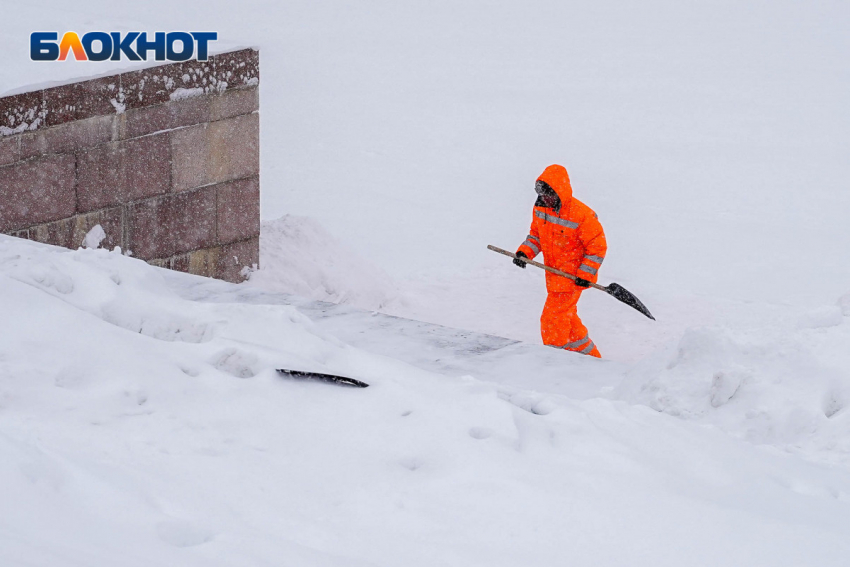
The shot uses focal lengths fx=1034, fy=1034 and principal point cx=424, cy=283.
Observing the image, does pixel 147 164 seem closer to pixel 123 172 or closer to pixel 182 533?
pixel 123 172

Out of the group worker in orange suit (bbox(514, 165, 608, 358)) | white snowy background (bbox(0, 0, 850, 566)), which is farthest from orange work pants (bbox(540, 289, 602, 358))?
white snowy background (bbox(0, 0, 850, 566))

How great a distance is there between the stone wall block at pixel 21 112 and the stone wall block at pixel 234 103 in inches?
45.1

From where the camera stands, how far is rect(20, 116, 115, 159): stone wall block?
5523 mm

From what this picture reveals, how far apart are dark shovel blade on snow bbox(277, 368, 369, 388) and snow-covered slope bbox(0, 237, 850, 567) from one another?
0.14 ft

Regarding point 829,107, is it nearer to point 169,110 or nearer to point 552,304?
point 552,304

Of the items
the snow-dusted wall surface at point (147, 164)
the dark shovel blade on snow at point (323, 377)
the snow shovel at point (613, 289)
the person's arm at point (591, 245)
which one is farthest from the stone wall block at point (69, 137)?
the dark shovel blade on snow at point (323, 377)

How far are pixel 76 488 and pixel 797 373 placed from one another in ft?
7.63

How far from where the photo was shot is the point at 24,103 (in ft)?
17.7

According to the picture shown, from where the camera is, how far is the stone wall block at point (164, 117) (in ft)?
19.5

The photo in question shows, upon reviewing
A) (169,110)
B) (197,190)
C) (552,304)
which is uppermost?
(169,110)

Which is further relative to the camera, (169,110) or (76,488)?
(169,110)

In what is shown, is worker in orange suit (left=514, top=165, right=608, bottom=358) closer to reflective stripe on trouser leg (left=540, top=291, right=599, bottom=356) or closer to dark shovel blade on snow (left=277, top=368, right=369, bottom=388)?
reflective stripe on trouser leg (left=540, top=291, right=599, bottom=356)

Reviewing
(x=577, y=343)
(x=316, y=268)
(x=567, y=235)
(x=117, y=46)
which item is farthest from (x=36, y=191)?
(x=577, y=343)

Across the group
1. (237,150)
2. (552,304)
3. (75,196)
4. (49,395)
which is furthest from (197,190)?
(49,395)
